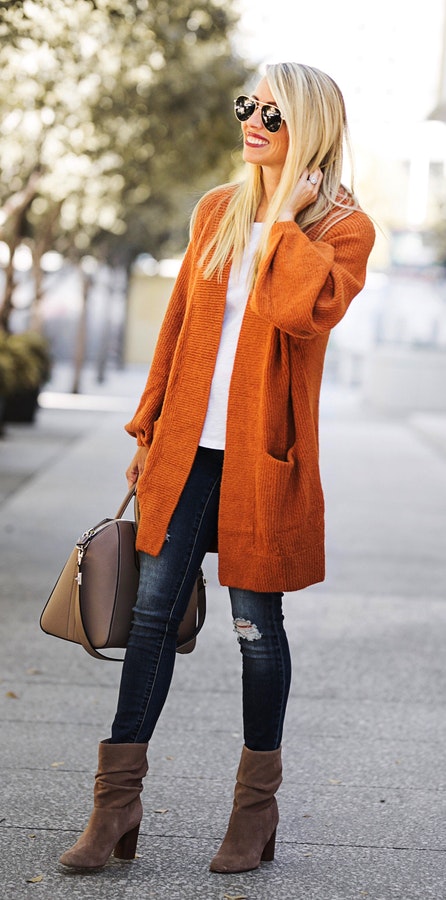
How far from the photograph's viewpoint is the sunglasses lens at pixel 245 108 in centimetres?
307

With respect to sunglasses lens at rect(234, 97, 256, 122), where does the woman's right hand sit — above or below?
below

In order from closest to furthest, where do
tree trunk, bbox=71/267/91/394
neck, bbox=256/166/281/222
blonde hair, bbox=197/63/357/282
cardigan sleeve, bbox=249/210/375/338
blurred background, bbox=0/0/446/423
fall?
cardigan sleeve, bbox=249/210/375/338, blonde hair, bbox=197/63/357/282, neck, bbox=256/166/281/222, blurred background, bbox=0/0/446/423, tree trunk, bbox=71/267/91/394

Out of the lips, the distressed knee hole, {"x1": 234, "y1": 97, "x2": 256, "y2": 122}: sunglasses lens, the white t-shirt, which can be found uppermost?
{"x1": 234, "y1": 97, "x2": 256, "y2": 122}: sunglasses lens

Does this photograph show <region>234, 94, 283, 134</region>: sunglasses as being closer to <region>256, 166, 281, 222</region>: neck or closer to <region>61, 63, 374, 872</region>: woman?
<region>61, 63, 374, 872</region>: woman

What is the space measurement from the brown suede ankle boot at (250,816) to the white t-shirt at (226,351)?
2.53 ft

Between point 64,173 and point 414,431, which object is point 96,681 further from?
point 414,431

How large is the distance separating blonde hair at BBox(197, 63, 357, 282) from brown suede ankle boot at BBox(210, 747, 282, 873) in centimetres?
116

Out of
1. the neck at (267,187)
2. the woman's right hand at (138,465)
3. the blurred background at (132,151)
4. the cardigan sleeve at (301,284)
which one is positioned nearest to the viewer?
the cardigan sleeve at (301,284)

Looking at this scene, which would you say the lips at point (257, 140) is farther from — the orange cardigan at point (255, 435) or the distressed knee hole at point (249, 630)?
the distressed knee hole at point (249, 630)

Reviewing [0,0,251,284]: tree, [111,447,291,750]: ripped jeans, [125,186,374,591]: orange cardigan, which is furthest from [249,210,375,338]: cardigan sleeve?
[0,0,251,284]: tree

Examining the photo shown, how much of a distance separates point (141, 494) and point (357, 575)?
469cm

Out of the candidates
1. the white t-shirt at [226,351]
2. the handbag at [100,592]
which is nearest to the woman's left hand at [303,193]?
the white t-shirt at [226,351]

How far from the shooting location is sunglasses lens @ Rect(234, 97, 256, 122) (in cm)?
307

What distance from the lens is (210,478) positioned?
3127 mm
